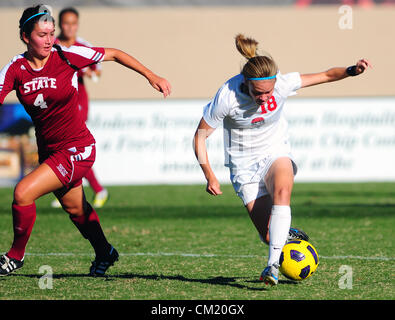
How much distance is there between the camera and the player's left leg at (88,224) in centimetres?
602

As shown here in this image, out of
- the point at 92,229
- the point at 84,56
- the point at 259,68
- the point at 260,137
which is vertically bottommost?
the point at 92,229

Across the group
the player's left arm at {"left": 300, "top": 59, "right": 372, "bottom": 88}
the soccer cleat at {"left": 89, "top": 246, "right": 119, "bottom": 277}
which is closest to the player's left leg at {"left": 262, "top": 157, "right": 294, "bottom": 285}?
the player's left arm at {"left": 300, "top": 59, "right": 372, "bottom": 88}

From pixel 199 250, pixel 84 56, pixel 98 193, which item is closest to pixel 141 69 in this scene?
pixel 84 56

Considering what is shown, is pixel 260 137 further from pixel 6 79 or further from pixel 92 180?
pixel 92 180

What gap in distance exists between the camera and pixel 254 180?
5.97 m

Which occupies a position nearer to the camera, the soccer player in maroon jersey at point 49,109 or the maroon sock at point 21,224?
the soccer player in maroon jersey at point 49,109

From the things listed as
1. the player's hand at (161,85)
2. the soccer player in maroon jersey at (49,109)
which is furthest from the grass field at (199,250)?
the player's hand at (161,85)

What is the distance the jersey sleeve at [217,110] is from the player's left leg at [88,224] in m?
1.24

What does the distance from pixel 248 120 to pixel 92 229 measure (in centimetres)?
157

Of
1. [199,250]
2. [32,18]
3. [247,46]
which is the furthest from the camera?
[199,250]

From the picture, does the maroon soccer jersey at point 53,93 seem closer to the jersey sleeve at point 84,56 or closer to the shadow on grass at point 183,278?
the jersey sleeve at point 84,56

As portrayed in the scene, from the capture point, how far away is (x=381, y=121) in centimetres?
1627
